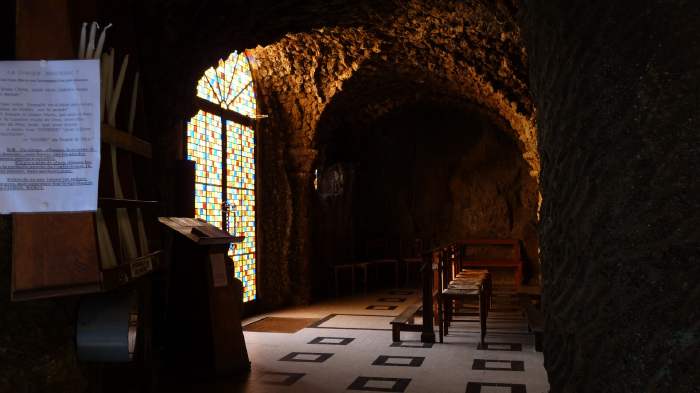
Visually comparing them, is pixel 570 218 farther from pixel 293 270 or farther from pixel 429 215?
pixel 429 215

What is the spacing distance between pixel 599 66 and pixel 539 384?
4.85 m

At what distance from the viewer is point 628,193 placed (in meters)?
0.45

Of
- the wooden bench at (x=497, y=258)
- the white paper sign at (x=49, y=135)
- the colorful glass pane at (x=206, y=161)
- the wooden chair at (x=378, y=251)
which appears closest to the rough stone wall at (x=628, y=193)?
the white paper sign at (x=49, y=135)

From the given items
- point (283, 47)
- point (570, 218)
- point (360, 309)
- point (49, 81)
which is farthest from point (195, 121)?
point (570, 218)

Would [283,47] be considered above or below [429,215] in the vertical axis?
above

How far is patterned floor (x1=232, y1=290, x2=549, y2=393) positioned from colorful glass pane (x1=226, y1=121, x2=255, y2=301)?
34.0 inches

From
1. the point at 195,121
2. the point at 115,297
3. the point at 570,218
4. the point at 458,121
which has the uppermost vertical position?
the point at 458,121

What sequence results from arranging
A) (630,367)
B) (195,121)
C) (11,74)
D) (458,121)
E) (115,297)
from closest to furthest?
(630,367) < (11,74) < (115,297) < (195,121) < (458,121)

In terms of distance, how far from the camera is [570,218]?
494mm

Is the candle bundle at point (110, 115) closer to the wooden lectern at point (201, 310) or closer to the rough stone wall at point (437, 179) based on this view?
the wooden lectern at point (201, 310)

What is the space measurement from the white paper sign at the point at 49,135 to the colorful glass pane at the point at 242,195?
20.2 feet

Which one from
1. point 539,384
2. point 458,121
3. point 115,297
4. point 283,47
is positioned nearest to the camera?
point 115,297

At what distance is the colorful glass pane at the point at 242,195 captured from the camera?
8.53 metres

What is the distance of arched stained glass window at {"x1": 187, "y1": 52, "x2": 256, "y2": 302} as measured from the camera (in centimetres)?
773
